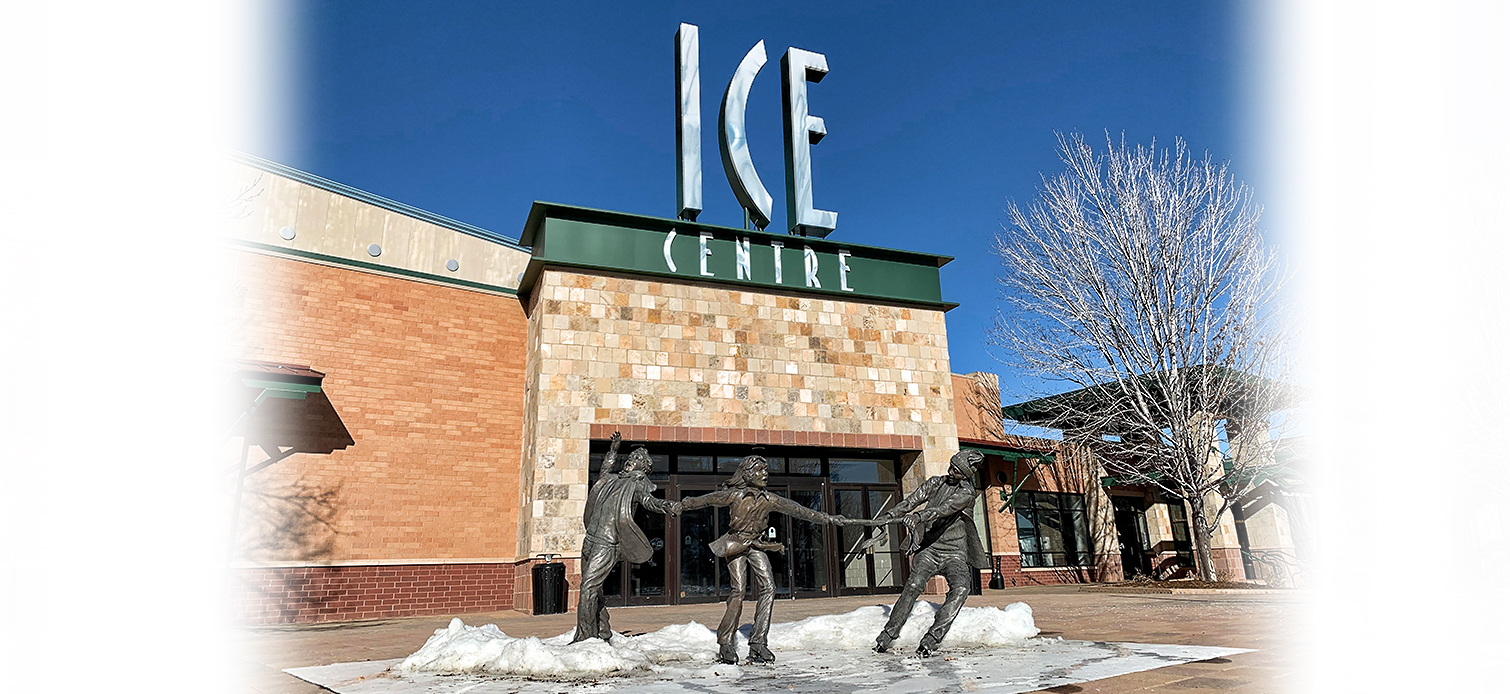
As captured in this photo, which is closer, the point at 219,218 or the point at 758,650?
the point at 758,650

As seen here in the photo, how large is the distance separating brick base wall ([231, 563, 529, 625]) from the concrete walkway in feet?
3.37

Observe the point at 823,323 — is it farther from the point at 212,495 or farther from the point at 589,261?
the point at 212,495

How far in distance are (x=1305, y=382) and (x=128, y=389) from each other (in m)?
24.5

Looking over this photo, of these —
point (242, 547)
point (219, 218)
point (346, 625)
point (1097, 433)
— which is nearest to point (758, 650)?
point (346, 625)

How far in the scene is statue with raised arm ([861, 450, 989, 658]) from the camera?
7.00m

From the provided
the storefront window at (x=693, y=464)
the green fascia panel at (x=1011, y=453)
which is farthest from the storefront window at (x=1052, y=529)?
the storefront window at (x=693, y=464)

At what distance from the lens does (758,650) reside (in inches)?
258

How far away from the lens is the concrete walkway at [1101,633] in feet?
16.1

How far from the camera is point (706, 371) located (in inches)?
680

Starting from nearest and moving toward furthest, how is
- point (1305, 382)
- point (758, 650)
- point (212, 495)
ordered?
point (758, 650) → point (212, 495) → point (1305, 382)

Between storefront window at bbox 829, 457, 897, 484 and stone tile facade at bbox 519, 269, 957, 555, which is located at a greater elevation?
stone tile facade at bbox 519, 269, 957, 555

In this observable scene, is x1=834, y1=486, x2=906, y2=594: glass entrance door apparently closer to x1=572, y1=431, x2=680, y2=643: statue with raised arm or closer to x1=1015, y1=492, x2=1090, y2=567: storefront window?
x1=1015, y1=492, x2=1090, y2=567: storefront window

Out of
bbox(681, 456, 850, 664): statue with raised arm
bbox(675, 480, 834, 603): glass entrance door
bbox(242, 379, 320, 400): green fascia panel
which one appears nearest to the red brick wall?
bbox(242, 379, 320, 400): green fascia panel

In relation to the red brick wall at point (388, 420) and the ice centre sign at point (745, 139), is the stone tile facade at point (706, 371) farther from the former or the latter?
the ice centre sign at point (745, 139)
